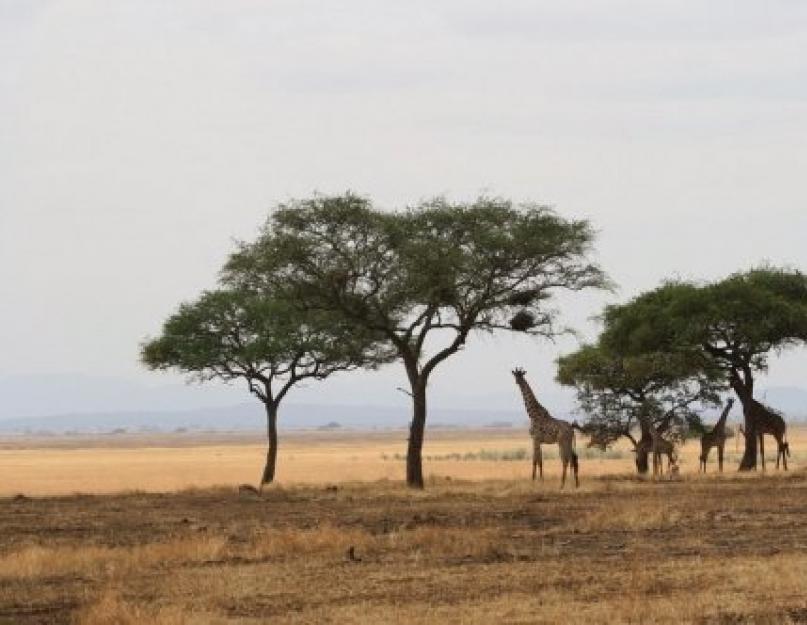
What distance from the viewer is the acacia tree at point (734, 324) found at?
181 ft

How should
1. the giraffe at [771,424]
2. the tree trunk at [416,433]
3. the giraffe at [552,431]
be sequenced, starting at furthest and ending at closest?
the giraffe at [771,424], the tree trunk at [416,433], the giraffe at [552,431]

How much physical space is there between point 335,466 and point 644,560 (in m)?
71.3

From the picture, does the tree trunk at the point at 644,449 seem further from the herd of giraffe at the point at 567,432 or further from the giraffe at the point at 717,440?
the giraffe at the point at 717,440

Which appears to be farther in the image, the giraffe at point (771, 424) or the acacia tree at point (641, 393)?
the acacia tree at point (641, 393)

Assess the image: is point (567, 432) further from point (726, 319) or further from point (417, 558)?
point (417, 558)

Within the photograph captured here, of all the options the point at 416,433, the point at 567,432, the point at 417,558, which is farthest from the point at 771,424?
the point at 417,558

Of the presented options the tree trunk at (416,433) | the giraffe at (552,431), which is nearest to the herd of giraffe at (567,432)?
the giraffe at (552,431)

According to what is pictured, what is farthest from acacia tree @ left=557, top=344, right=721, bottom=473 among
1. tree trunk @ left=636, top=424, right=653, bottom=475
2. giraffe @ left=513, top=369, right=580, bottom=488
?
giraffe @ left=513, top=369, right=580, bottom=488

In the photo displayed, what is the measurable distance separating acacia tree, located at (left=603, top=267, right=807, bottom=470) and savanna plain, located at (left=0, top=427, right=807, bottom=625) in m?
12.4

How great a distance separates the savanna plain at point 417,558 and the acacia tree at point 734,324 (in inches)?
490

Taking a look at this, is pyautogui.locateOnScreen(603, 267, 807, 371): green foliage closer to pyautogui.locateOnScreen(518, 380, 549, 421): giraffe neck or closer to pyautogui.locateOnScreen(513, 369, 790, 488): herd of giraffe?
pyautogui.locateOnScreen(513, 369, 790, 488): herd of giraffe

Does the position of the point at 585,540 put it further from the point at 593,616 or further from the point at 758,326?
the point at 758,326

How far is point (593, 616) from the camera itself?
666 inches

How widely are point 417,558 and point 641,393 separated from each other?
35.8 metres
